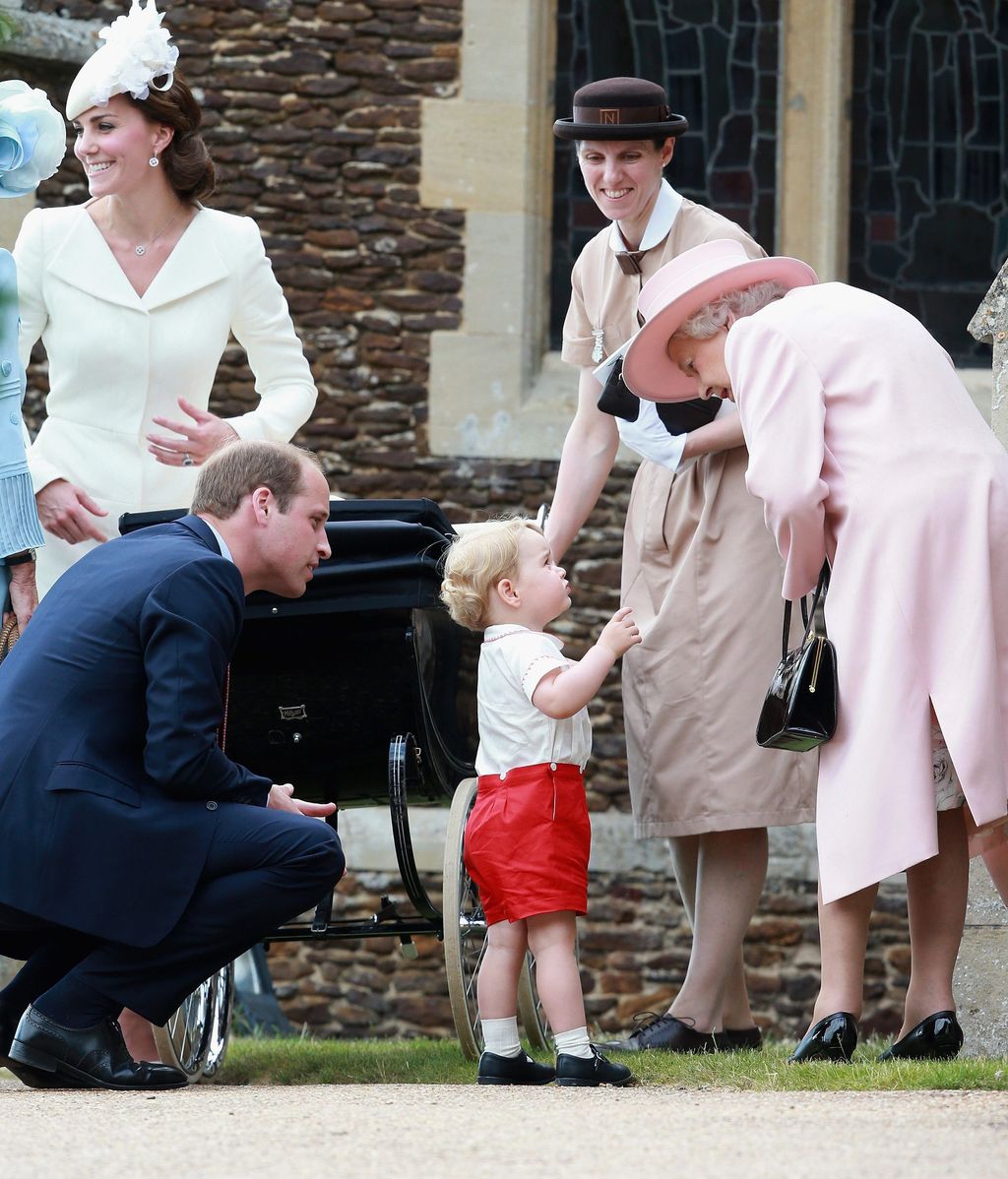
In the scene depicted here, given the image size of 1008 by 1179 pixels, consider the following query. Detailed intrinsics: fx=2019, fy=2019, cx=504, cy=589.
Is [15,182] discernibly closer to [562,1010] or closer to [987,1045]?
[562,1010]

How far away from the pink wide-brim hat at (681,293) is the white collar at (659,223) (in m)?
0.41

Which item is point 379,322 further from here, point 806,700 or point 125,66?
point 806,700

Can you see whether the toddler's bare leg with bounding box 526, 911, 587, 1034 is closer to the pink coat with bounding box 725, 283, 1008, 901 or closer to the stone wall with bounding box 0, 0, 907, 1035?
the pink coat with bounding box 725, 283, 1008, 901

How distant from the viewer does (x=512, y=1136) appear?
285 centimetres

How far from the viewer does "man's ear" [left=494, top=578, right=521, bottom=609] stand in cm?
407

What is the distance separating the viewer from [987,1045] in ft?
15.8

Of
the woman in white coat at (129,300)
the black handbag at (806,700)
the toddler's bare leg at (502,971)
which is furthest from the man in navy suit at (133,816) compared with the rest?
the black handbag at (806,700)

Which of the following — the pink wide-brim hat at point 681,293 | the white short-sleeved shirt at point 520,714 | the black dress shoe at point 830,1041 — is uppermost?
the pink wide-brim hat at point 681,293

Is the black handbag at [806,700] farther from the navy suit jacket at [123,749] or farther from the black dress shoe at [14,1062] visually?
the black dress shoe at [14,1062]

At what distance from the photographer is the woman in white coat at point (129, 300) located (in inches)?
180

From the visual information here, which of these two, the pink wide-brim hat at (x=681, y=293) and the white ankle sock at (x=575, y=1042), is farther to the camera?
the pink wide-brim hat at (x=681, y=293)

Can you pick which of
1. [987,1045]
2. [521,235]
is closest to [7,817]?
[987,1045]

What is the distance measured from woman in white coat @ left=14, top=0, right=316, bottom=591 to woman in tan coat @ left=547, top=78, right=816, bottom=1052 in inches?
34.7

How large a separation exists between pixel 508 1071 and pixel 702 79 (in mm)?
6081
